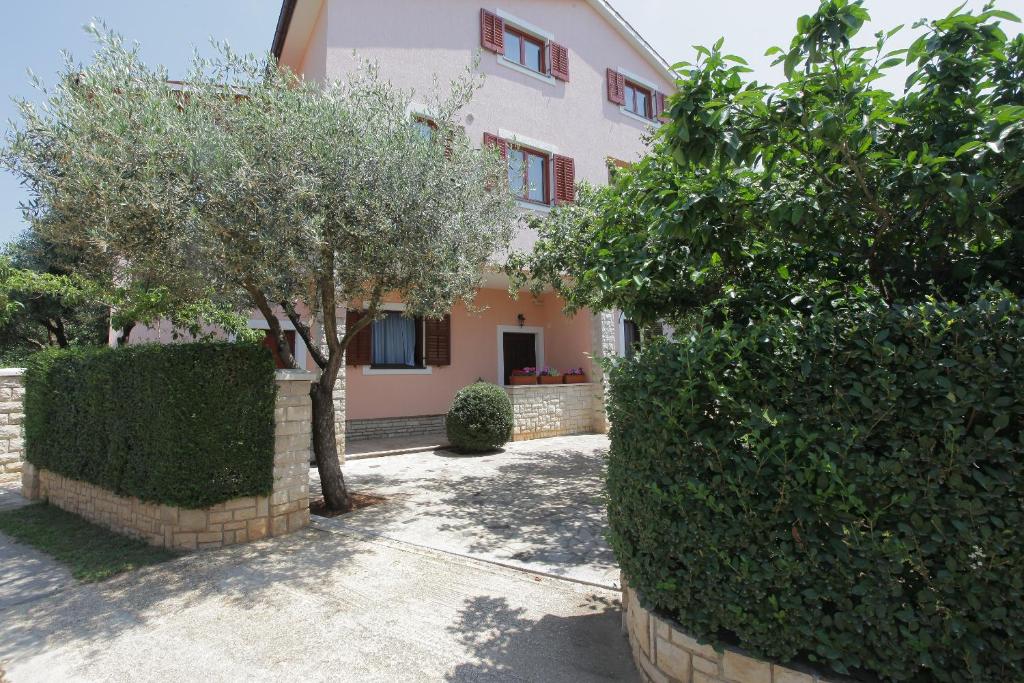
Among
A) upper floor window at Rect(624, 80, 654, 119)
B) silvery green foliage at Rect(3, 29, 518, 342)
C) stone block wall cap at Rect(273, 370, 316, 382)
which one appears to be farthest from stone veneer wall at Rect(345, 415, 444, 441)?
upper floor window at Rect(624, 80, 654, 119)

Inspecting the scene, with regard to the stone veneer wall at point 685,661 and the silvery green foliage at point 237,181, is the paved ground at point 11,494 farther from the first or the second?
the stone veneer wall at point 685,661

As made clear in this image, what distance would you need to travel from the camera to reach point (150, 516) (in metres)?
5.41

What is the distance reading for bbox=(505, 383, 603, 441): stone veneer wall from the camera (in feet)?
40.2

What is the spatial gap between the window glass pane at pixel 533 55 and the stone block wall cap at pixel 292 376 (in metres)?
9.90

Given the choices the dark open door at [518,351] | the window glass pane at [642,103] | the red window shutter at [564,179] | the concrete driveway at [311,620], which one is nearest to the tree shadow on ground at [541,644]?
the concrete driveway at [311,620]

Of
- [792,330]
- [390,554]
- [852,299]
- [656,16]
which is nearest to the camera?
[792,330]

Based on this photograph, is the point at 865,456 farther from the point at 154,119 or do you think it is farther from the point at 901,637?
the point at 154,119

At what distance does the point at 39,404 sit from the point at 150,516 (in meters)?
3.27

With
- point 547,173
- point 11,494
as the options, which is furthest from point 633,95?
point 11,494

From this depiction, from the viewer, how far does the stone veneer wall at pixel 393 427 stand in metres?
11.8

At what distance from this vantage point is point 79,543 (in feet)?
18.0

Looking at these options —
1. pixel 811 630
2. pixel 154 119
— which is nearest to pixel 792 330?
pixel 811 630

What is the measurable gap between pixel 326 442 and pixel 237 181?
311cm

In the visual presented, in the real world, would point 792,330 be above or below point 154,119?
below
